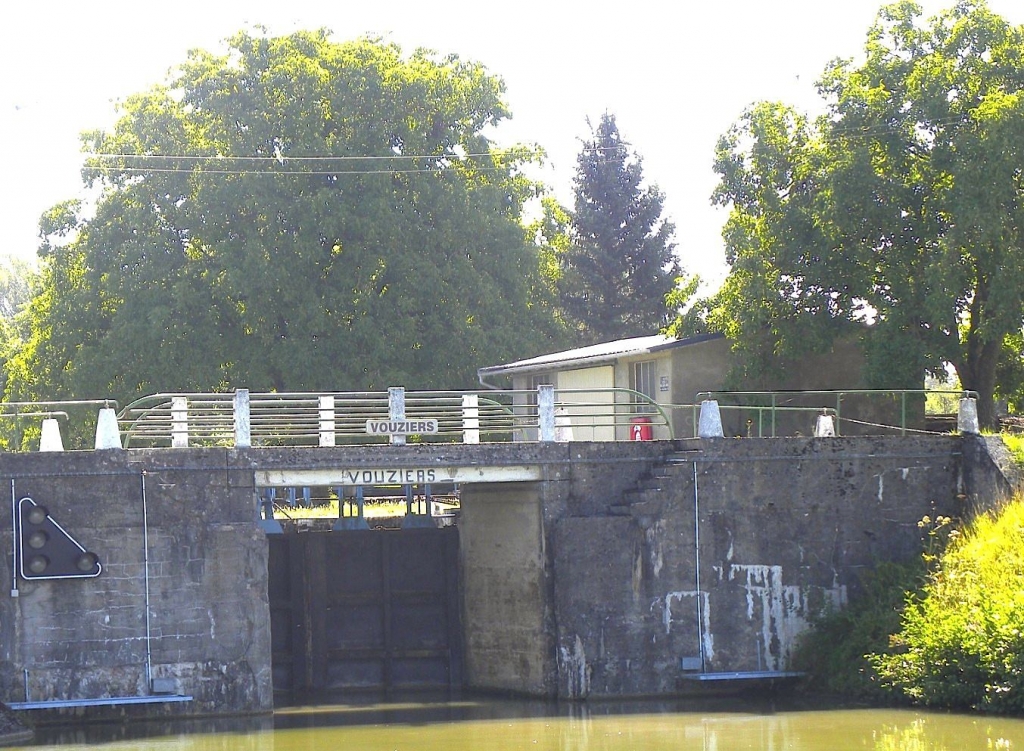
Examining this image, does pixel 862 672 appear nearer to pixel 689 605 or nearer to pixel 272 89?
pixel 689 605

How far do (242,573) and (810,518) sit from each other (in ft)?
29.8

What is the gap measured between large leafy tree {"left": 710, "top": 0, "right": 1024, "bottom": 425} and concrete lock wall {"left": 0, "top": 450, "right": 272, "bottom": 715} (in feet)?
39.3

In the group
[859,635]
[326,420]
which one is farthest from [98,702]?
[859,635]

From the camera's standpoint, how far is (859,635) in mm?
23125

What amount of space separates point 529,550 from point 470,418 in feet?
7.82

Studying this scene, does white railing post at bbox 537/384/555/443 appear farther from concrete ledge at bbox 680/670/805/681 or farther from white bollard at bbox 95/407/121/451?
white bollard at bbox 95/407/121/451

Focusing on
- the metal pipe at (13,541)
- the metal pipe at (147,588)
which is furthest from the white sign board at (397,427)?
the metal pipe at (13,541)

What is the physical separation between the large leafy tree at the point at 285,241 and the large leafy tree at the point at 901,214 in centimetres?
1034

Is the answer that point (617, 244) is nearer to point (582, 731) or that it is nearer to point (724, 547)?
point (724, 547)

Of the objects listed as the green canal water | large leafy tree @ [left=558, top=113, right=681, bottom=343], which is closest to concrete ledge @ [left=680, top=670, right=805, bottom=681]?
the green canal water

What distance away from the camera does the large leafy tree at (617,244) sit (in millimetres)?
56500

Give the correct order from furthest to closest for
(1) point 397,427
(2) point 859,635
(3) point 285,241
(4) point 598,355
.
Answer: (3) point 285,241
(4) point 598,355
(1) point 397,427
(2) point 859,635

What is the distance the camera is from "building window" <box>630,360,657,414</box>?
101 ft

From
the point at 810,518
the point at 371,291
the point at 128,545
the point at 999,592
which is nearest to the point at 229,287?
the point at 371,291
